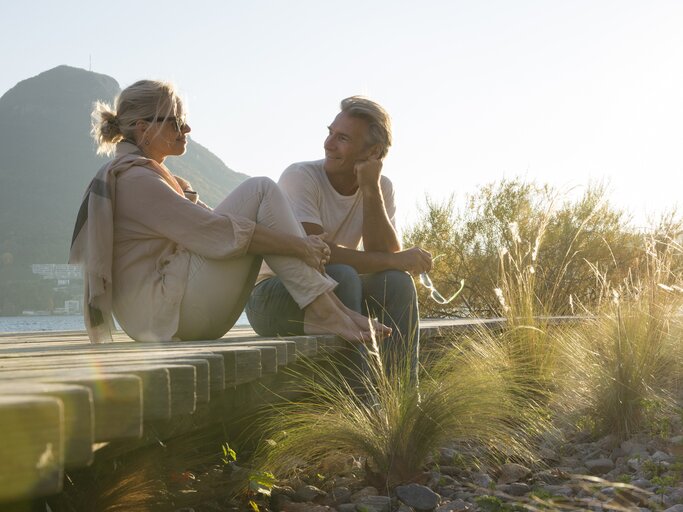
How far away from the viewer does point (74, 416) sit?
3.32 ft

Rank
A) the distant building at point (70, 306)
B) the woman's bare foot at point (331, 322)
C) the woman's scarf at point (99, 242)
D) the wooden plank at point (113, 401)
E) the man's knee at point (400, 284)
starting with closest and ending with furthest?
the wooden plank at point (113, 401), the woman's scarf at point (99, 242), the woman's bare foot at point (331, 322), the man's knee at point (400, 284), the distant building at point (70, 306)

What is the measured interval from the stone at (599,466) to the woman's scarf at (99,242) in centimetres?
175

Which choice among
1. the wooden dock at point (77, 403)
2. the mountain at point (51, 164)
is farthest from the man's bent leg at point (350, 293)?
the mountain at point (51, 164)

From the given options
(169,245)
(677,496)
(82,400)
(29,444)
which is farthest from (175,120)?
(29,444)

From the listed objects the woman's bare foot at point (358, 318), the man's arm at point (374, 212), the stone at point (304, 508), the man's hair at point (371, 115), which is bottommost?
the stone at point (304, 508)

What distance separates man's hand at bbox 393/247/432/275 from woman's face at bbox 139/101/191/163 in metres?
1.08

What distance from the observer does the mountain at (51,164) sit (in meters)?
82.2

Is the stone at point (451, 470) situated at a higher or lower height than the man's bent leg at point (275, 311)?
lower

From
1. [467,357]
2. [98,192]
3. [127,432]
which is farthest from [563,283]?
[127,432]

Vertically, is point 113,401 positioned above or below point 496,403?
above

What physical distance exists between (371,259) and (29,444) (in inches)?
108

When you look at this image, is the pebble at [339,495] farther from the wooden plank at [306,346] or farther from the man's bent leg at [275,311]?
the man's bent leg at [275,311]

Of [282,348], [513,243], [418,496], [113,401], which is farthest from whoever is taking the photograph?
[513,243]

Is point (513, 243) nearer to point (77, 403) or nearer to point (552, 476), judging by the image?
point (552, 476)
